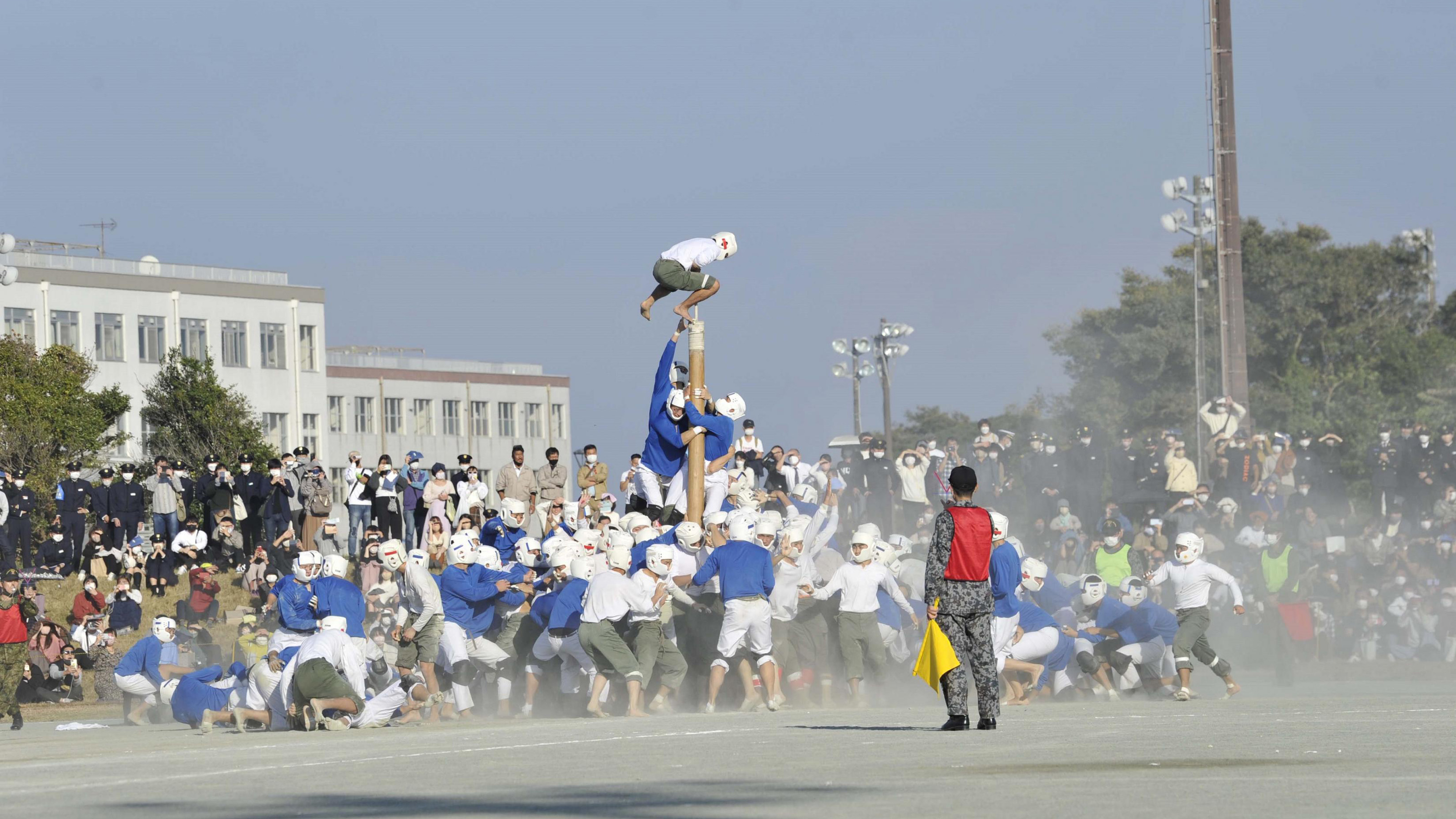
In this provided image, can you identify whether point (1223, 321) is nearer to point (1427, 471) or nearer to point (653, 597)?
point (1427, 471)

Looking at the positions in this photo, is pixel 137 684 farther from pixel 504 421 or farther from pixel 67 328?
pixel 504 421

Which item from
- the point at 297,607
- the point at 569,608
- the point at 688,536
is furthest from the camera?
the point at 688,536

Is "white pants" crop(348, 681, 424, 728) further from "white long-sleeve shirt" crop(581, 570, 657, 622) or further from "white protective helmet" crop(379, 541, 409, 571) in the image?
"white long-sleeve shirt" crop(581, 570, 657, 622)

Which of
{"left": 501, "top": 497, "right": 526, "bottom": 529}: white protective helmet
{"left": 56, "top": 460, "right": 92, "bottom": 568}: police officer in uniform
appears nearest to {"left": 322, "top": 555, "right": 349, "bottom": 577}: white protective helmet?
{"left": 501, "top": 497, "right": 526, "bottom": 529}: white protective helmet

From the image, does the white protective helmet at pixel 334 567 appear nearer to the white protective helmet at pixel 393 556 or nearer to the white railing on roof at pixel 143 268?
the white protective helmet at pixel 393 556

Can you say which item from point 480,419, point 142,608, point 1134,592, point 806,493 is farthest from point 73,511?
point 480,419

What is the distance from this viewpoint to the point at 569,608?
18328 millimetres

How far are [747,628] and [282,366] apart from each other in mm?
72550

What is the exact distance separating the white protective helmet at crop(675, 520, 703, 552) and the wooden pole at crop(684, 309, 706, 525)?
165 cm

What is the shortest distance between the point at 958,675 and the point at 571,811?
5.15m

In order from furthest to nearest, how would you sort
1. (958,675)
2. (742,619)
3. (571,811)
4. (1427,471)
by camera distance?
1. (1427,471)
2. (742,619)
3. (958,675)
4. (571,811)

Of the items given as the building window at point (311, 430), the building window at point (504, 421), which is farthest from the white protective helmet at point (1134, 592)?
the building window at point (504, 421)

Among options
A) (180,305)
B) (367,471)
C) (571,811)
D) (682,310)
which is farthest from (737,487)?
(180,305)

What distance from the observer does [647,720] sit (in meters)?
16.4
